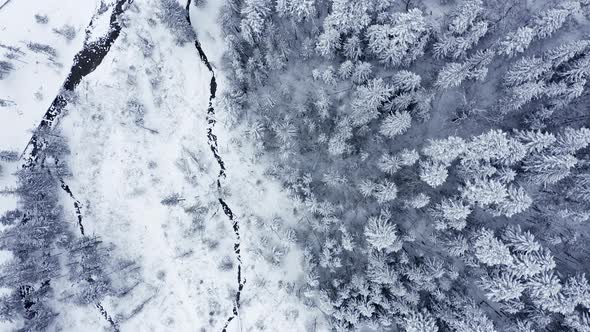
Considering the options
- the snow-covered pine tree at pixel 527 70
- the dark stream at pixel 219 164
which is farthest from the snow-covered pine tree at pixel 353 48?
the dark stream at pixel 219 164

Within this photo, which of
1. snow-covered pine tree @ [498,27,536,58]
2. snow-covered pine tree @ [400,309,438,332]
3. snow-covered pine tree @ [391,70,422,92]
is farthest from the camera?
snow-covered pine tree @ [391,70,422,92]

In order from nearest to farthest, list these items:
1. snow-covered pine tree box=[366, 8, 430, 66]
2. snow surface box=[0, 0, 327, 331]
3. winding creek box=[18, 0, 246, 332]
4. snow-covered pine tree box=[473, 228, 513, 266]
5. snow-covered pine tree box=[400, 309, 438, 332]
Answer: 1. snow-covered pine tree box=[473, 228, 513, 266]
2. snow-covered pine tree box=[400, 309, 438, 332]
3. snow-covered pine tree box=[366, 8, 430, 66]
4. snow surface box=[0, 0, 327, 331]
5. winding creek box=[18, 0, 246, 332]

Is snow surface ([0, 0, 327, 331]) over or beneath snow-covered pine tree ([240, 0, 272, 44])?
beneath

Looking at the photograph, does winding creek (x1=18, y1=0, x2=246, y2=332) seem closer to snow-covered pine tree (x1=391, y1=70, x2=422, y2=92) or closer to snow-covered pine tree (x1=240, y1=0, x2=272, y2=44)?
snow-covered pine tree (x1=240, y1=0, x2=272, y2=44)

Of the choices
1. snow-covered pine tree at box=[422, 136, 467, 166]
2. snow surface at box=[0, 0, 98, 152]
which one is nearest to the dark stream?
snow surface at box=[0, 0, 98, 152]

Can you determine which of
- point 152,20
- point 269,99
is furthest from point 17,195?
point 269,99

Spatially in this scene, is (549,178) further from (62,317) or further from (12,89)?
(12,89)

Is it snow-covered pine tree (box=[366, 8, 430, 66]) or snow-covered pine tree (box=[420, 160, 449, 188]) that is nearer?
snow-covered pine tree (box=[420, 160, 449, 188])

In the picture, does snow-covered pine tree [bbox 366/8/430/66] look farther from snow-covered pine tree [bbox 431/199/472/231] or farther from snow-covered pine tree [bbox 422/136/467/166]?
snow-covered pine tree [bbox 431/199/472/231]

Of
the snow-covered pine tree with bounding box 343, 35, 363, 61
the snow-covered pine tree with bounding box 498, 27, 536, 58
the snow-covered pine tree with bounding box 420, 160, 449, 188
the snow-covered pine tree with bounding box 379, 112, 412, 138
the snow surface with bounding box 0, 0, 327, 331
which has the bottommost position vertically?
the snow surface with bounding box 0, 0, 327, 331
